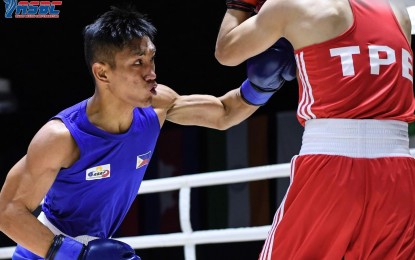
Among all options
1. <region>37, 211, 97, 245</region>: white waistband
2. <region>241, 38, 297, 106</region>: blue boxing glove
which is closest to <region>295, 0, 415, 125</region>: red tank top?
<region>241, 38, 297, 106</region>: blue boxing glove

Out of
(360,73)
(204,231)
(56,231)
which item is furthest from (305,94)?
(204,231)

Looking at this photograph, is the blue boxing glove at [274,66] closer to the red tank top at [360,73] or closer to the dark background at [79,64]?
the red tank top at [360,73]

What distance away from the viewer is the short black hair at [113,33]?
261 centimetres

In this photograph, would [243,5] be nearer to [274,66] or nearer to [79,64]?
[274,66]

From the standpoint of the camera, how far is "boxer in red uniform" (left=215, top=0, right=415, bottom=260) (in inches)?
81.0

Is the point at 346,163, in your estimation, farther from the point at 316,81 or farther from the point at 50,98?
the point at 50,98

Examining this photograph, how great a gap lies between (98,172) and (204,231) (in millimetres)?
1391

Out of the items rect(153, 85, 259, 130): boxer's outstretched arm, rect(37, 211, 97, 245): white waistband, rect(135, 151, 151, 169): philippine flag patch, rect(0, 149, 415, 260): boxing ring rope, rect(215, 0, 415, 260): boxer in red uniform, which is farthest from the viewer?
rect(0, 149, 415, 260): boxing ring rope

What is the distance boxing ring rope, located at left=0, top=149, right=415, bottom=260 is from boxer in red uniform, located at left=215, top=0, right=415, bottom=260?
1.52 metres

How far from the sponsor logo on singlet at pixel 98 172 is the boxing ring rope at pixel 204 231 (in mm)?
1219

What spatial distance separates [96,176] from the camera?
2.64 metres

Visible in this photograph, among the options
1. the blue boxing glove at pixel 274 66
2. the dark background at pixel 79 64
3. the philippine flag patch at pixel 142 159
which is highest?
the dark background at pixel 79 64

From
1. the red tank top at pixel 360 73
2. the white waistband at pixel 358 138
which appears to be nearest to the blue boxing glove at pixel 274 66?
the red tank top at pixel 360 73

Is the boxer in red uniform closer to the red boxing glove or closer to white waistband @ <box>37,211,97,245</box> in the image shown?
the red boxing glove
